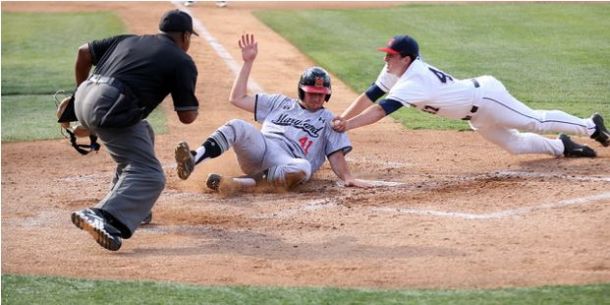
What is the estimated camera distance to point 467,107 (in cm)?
895

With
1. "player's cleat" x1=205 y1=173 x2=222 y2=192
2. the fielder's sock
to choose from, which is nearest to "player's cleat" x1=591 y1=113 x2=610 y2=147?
"player's cleat" x1=205 y1=173 x2=222 y2=192

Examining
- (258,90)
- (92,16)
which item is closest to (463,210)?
(258,90)

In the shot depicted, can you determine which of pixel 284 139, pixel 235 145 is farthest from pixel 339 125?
pixel 235 145

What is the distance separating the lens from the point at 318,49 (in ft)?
58.7

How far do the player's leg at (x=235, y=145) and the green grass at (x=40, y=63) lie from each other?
3.28 metres

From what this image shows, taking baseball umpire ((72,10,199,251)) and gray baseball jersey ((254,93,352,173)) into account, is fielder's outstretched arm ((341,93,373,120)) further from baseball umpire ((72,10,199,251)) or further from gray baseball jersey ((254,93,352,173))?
baseball umpire ((72,10,199,251))

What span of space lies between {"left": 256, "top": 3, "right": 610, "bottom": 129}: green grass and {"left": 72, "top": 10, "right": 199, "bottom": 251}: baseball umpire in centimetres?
504

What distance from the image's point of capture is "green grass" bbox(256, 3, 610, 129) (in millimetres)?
13398

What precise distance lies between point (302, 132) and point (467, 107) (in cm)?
141

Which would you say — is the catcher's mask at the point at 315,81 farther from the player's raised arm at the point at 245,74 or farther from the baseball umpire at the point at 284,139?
the player's raised arm at the point at 245,74

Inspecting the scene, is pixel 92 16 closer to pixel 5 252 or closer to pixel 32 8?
pixel 32 8

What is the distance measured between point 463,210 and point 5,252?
10.7 ft

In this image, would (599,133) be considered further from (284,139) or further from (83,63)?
(83,63)

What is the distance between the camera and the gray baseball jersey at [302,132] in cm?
891
